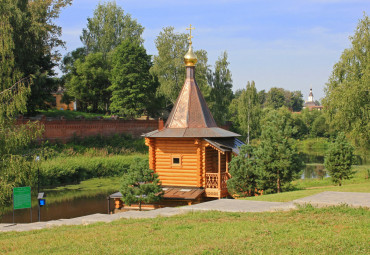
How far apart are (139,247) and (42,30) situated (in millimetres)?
30381

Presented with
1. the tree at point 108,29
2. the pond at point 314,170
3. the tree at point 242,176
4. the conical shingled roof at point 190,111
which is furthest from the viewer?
the tree at point 108,29

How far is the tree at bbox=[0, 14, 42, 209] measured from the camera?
10.9 m

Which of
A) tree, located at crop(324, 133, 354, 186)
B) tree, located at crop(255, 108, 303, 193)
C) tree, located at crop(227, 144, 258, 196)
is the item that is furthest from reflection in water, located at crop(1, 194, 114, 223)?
tree, located at crop(324, 133, 354, 186)

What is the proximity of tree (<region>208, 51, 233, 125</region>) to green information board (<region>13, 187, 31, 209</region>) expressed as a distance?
30.6 metres

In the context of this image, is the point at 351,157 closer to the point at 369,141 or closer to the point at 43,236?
the point at 369,141

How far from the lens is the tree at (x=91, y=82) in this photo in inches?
1725

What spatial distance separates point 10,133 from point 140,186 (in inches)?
203

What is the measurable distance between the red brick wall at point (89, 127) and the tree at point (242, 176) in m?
19.9

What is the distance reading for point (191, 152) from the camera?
17.6 m

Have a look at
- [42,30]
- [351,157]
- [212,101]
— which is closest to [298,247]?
[351,157]

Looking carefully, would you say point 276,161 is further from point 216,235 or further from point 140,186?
point 216,235

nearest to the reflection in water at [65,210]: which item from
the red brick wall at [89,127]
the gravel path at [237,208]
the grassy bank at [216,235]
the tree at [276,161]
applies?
the tree at [276,161]

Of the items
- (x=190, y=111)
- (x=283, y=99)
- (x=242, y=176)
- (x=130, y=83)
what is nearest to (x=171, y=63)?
(x=130, y=83)

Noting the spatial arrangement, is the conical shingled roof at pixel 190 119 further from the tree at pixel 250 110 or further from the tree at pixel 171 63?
the tree at pixel 250 110
